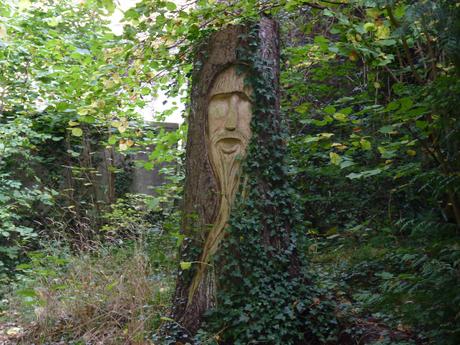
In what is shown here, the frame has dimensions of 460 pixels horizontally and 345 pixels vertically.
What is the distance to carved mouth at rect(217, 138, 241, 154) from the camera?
4.50 m

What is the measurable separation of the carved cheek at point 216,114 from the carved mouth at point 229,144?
0.12 metres

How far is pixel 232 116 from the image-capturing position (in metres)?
4.52

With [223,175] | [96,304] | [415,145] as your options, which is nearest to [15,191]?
[96,304]

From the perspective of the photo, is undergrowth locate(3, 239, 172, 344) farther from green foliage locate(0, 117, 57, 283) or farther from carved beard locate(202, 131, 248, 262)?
green foliage locate(0, 117, 57, 283)

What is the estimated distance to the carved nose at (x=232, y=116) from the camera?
4500 mm

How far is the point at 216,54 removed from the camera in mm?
4594

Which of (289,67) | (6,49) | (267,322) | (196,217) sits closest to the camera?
(267,322)

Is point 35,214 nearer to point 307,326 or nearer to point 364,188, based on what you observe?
point 364,188

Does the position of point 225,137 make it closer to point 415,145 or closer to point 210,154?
point 210,154

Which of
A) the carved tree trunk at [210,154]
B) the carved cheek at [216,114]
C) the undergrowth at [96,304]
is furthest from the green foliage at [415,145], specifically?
the undergrowth at [96,304]

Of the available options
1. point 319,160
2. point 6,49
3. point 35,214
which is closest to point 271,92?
point 319,160

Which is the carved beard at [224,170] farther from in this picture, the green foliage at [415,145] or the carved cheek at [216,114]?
A: the green foliage at [415,145]

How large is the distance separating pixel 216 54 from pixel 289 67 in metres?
2.23

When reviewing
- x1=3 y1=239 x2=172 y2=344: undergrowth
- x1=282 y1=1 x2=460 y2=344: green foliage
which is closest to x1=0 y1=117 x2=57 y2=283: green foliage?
x1=3 y1=239 x2=172 y2=344: undergrowth
